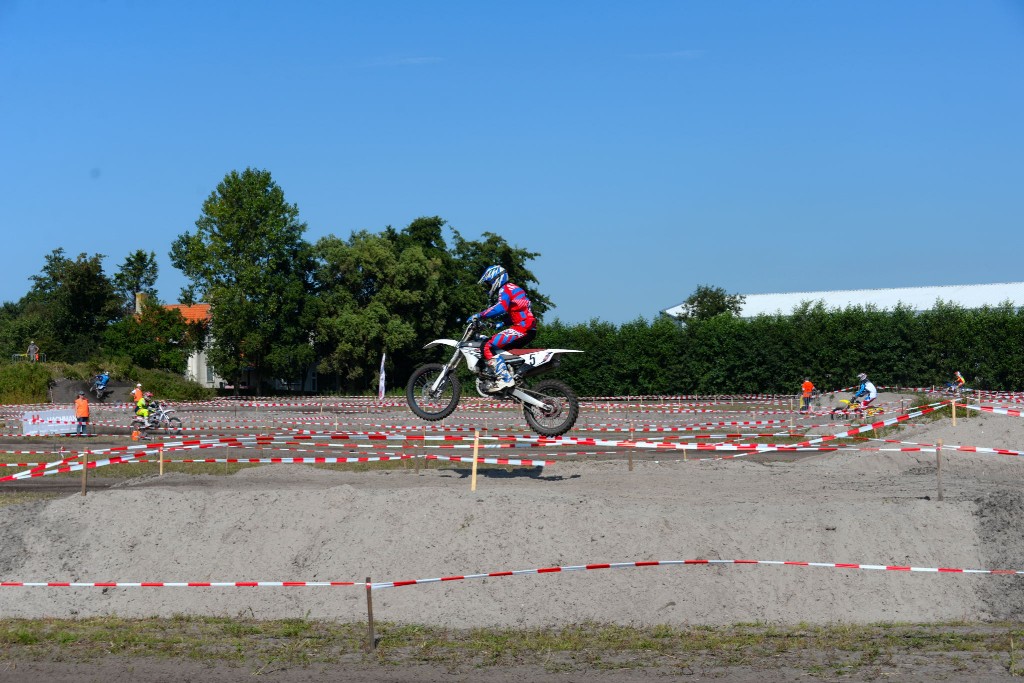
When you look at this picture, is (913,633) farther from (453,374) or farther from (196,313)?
(196,313)

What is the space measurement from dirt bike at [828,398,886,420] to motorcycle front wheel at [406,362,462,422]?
842 inches

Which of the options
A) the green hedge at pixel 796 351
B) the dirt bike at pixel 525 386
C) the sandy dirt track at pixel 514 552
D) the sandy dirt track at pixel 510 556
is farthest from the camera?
the green hedge at pixel 796 351

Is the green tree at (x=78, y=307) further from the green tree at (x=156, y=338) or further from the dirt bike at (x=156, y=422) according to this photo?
the dirt bike at (x=156, y=422)

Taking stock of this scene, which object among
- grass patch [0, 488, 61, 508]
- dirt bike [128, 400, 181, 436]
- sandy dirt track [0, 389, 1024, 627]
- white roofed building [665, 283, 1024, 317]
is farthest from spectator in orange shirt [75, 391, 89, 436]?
white roofed building [665, 283, 1024, 317]

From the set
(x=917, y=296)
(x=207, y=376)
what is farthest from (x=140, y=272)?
(x=917, y=296)

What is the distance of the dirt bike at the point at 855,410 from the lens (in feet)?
Result: 112

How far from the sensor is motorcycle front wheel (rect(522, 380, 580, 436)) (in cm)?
1658

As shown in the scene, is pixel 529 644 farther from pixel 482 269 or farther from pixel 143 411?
pixel 482 269

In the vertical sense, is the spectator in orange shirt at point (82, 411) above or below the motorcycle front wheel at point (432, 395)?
below

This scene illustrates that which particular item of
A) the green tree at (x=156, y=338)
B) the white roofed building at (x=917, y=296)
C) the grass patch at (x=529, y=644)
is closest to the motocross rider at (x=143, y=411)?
the grass patch at (x=529, y=644)

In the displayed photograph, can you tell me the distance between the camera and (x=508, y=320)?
16.6 metres

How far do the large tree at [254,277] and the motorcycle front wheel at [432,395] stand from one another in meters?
47.8

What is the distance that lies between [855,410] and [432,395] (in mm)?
22470

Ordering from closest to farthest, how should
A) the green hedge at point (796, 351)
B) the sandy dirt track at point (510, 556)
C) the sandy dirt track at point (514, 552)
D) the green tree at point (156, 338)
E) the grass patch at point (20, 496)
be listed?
the sandy dirt track at point (510, 556)
the sandy dirt track at point (514, 552)
the grass patch at point (20, 496)
the green hedge at point (796, 351)
the green tree at point (156, 338)
